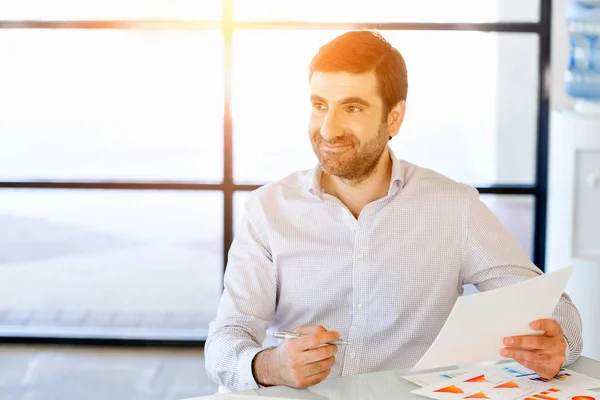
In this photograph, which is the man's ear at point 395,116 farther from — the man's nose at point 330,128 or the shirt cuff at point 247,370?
the shirt cuff at point 247,370

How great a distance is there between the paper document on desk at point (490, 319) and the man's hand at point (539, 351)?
0.05ft

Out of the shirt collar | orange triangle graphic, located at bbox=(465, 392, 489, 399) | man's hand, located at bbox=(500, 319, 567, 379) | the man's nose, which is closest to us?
orange triangle graphic, located at bbox=(465, 392, 489, 399)

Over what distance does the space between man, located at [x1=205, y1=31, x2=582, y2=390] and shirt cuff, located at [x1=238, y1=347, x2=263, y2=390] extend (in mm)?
145

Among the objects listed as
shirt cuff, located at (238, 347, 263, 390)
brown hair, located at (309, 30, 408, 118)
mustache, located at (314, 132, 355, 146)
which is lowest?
shirt cuff, located at (238, 347, 263, 390)

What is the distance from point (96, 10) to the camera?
4.24 meters

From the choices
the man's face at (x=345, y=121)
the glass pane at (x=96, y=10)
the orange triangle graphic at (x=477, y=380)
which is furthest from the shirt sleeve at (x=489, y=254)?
the glass pane at (x=96, y=10)

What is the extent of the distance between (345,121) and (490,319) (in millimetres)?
629

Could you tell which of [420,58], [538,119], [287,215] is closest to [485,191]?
[538,119]

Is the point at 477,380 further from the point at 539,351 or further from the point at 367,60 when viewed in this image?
the point at 367,60

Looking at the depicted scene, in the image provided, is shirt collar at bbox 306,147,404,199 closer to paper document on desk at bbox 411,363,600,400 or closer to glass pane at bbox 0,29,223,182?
paper document on desk at bbox 411,363,600,400

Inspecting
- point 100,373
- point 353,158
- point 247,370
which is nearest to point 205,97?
point 100,373

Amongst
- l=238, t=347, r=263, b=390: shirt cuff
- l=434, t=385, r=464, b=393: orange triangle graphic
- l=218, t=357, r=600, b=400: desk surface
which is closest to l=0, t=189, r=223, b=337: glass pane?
l=238, t=347, r=263, b=390: shirt cuff

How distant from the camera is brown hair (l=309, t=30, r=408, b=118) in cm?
203

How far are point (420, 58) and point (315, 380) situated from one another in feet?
8.57
